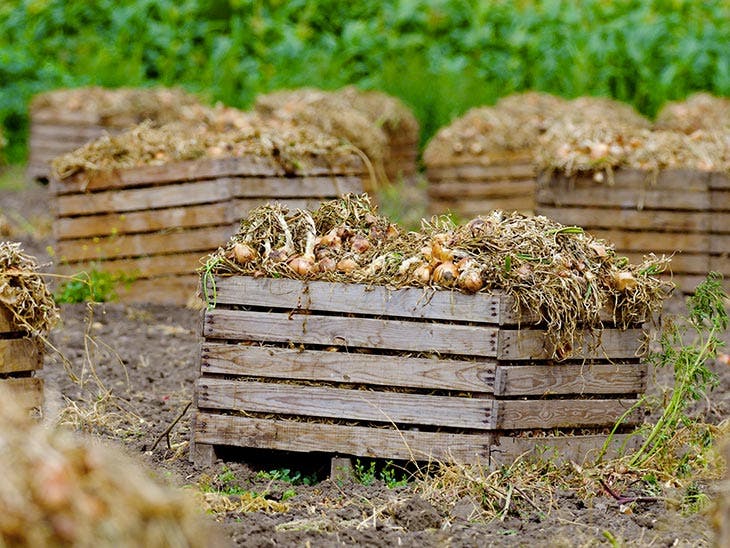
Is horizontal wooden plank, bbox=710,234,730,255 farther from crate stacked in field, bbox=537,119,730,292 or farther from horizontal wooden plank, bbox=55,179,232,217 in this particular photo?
horizontal wooden plank, bbox=55,179,232,217

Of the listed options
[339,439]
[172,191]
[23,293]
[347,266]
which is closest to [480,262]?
[347,266]

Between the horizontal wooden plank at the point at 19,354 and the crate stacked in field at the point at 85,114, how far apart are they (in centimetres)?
743

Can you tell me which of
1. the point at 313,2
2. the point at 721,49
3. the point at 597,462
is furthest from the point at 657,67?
the point at 597,462

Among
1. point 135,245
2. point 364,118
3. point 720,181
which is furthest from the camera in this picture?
point 364,118

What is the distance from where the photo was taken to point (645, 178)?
8.28m

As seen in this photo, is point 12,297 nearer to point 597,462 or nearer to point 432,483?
point 432,483

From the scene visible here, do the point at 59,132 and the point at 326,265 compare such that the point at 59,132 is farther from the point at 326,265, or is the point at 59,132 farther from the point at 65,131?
the point at 326,265

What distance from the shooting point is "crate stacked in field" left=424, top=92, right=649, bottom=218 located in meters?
10.3

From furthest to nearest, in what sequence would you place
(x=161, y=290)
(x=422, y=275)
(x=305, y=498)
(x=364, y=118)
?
(x=364, y=118) → (x=161, y=290) → (x=422, y=275) → (x=305, y=498)

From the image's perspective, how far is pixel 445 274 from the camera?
452 centimetres

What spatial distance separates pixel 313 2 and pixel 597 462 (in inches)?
523

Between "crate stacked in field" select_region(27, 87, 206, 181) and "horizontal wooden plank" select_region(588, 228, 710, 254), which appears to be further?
"crate stacked in field" select_region(27, 87, 206, 181)

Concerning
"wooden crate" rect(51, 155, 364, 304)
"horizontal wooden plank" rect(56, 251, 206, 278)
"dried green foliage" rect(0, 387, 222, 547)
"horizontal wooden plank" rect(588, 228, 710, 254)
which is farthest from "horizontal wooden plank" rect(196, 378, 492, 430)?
"horizontal wooden plank" rect(588, 228, 710, 254)

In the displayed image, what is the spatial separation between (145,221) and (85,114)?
208 inches
